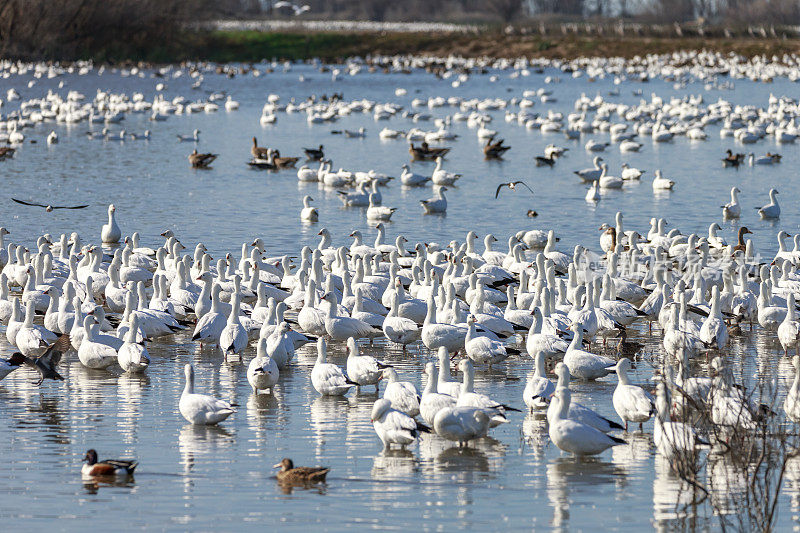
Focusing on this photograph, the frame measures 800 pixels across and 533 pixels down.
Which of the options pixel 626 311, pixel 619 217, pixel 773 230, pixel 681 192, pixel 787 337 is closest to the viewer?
pixel 787 337

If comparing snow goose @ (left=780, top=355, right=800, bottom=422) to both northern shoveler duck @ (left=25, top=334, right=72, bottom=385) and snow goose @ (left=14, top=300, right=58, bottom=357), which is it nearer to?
northern shoveler duck @ (left=25, top=334, right=72, bottom=385)

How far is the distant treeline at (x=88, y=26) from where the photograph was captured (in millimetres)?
72750

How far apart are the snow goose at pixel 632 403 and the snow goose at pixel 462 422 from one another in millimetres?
1297

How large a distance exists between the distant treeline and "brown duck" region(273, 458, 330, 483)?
66.0 metres

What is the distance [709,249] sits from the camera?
2045 cm

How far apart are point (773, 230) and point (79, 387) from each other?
16.2 m

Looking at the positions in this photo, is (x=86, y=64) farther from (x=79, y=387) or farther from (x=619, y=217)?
(x=79, y=387)

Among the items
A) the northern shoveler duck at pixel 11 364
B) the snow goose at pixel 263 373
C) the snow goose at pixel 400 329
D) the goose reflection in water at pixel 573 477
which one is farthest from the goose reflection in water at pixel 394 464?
the northern shoveler duck at pixel 11 364

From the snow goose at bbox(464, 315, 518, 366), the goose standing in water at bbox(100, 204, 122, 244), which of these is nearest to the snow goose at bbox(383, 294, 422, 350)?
the snow goose at bbox(464, 315, 518, 366)

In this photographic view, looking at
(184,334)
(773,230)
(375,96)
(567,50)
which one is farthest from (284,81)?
(184,334)

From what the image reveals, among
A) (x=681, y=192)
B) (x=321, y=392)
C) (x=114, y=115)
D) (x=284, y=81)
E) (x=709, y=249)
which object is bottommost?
(x=321, y=392)

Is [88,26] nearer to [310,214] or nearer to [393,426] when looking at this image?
[310,214]

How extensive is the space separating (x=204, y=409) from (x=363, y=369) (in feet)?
6.08

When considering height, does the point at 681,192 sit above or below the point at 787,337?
above
